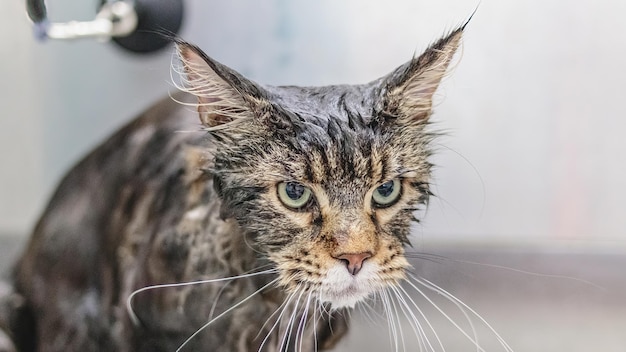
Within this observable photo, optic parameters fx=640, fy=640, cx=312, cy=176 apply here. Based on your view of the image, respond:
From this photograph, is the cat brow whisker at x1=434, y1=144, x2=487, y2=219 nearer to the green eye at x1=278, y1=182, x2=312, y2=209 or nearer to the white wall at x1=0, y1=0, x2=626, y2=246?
the white wall at x1=0, y1=0, x2=626, y2=246

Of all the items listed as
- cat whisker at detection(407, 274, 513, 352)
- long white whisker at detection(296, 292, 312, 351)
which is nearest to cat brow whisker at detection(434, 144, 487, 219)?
cat whisker at detection(407, 274, 513, 352)

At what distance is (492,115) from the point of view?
0.78m

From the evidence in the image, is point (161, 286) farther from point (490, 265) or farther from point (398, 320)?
point (490, 265)

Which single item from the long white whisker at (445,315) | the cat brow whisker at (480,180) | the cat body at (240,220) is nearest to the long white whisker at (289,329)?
the cat body at (240,220)

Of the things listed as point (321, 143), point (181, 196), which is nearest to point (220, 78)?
point (321, 143)

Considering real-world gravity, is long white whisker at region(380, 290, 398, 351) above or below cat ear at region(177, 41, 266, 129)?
below

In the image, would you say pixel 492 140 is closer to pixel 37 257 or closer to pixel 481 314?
pixel 481 314

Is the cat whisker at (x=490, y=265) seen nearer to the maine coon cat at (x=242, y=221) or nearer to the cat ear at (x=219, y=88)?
the maine coon cat at (x=242, y=221)

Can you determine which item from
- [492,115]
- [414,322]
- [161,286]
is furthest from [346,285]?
[492,115]

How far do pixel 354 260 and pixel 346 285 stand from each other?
0.09 ft

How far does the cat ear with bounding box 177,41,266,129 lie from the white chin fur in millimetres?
150

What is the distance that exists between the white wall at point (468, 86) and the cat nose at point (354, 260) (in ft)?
0.43

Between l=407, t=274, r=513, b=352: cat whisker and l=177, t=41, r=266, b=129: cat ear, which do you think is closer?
l=177, t=41, r=266, b=129: cat ear

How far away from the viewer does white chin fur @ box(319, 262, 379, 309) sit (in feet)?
1.76
